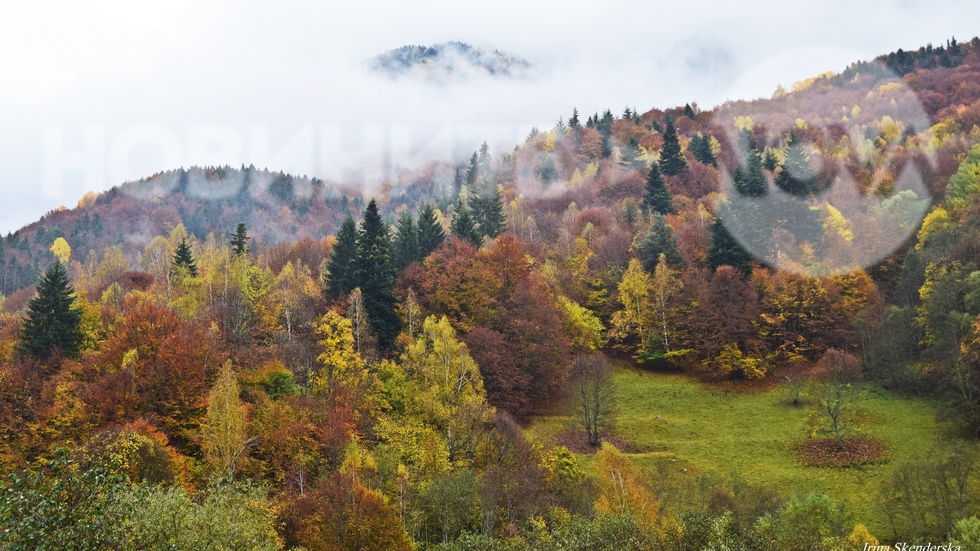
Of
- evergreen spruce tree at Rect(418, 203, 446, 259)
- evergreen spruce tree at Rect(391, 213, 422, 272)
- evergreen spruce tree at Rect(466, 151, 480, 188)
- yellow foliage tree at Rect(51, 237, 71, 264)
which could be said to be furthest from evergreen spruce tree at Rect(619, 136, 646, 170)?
yellow foliage tree at Rect(51, 237, 71, 264)

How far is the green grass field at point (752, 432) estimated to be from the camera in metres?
45.8

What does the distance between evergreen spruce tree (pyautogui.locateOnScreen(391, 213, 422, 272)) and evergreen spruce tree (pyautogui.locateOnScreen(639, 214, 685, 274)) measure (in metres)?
31.0

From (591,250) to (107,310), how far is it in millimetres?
61469

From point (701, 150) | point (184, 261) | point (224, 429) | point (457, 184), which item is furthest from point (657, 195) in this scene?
point (224, 429)

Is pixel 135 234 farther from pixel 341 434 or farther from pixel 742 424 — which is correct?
pixel 742 424

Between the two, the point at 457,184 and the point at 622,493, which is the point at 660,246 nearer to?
the point at 622,493

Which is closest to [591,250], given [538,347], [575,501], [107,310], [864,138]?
[538,347]

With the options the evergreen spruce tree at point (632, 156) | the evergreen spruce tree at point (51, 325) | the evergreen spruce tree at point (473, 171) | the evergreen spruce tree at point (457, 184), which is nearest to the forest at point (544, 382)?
the evergreen spruce tree at point (51, 325)

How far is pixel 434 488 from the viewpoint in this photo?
3669 cm

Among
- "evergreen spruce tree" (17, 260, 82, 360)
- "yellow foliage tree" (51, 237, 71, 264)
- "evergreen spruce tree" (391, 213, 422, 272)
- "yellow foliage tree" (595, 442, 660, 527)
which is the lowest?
"yellow foliage tree" (595, 442, 660, 527)

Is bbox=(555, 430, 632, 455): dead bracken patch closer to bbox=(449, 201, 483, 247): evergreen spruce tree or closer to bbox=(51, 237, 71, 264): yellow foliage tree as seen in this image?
bbox=(449, 201, 483, 247): evergreen spruce tree

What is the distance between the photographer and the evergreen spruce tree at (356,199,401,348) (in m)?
62.8

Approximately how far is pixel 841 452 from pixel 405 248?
1980 inches
